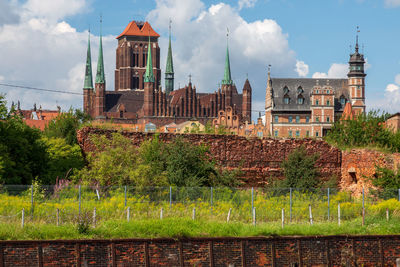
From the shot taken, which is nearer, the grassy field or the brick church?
the grassy field

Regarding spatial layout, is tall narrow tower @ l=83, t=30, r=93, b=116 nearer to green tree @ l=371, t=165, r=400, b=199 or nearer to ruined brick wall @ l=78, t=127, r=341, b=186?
ruined brick wall @ l=78, t=127, r=341, b=186

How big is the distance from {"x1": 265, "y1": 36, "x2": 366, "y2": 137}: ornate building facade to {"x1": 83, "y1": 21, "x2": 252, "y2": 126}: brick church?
2704 centimetres

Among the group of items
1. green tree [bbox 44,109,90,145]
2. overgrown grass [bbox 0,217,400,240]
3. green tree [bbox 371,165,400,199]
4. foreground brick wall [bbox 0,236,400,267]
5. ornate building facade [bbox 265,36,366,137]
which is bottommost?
foreground brick wall [bbox 0,236,400,267]

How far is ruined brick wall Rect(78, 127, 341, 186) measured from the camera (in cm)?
3180

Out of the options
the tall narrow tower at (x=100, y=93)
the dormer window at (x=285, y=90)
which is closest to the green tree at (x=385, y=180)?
the dormer window at (x=285, y=90)

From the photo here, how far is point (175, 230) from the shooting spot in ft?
66.8

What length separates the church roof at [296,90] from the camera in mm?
110062

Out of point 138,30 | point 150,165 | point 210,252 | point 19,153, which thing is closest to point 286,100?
point 138,30

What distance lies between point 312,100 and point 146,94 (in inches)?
2171

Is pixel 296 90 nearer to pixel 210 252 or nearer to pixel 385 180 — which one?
pixel 385 180

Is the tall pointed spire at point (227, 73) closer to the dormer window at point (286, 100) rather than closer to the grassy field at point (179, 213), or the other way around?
the dormer window at point (286, 100)

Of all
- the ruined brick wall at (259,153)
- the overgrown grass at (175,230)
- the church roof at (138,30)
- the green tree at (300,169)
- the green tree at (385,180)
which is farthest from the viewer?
the church roof at (138,30)

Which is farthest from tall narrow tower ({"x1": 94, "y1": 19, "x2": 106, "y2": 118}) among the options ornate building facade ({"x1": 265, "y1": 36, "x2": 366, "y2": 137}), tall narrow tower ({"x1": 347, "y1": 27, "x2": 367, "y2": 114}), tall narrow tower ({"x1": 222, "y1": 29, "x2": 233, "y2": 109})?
tall narrow tower ({"x1": 347, "y1": 27, "x2": 367, "y2": 114})

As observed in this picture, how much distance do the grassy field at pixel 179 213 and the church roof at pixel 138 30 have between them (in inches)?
5889
